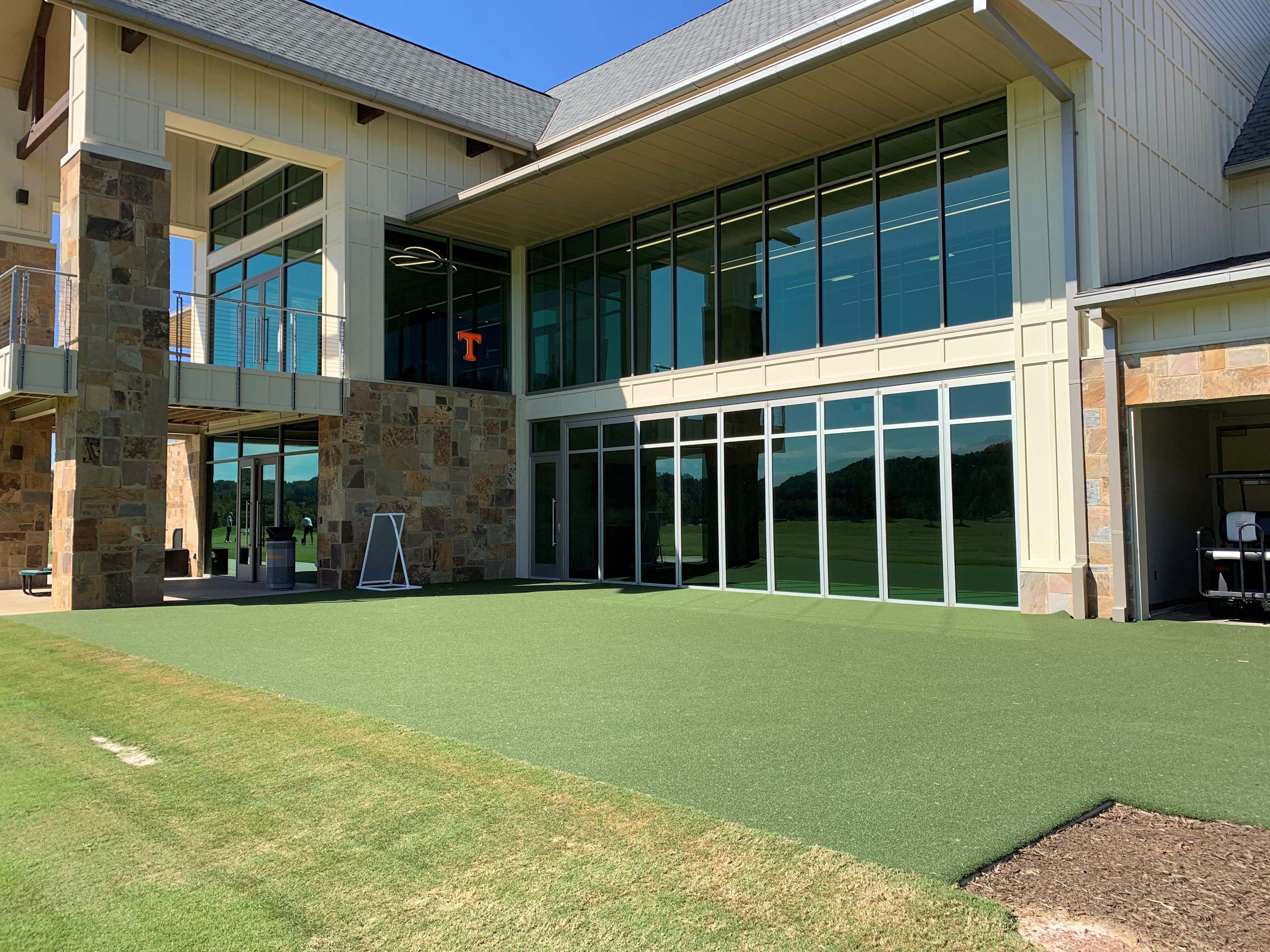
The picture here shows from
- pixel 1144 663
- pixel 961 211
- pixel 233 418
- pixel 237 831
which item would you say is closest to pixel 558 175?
pixel 961 211

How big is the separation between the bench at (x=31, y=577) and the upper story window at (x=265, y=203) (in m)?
7.74

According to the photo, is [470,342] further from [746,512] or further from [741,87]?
[741,87]

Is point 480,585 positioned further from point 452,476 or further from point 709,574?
point 709,574

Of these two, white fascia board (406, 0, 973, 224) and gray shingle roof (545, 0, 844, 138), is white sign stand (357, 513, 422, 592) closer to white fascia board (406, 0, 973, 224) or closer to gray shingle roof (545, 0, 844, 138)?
white fascia board (406, 0, 973, 224)

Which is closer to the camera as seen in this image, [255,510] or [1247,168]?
[1247,168]

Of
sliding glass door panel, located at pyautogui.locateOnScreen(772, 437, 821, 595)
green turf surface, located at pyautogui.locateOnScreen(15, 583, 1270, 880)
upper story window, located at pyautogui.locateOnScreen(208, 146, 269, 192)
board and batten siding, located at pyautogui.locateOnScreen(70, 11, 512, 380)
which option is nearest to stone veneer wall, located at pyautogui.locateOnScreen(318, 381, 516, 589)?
board and batten siding, located at pyautogui.locateOnScreen(70, 11, 512, 380)

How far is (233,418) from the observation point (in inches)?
664

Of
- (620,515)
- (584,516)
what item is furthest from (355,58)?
(620,515)

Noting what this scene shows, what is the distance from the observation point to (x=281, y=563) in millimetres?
15883

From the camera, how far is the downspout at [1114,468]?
10.2 m

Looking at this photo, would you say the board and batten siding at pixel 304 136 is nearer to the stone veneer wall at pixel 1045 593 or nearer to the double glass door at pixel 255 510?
the double glass door at pixel 255 510

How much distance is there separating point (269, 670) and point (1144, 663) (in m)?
7.35

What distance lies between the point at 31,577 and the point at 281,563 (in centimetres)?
Answer: 390

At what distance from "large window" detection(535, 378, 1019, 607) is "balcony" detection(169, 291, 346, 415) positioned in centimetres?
476
